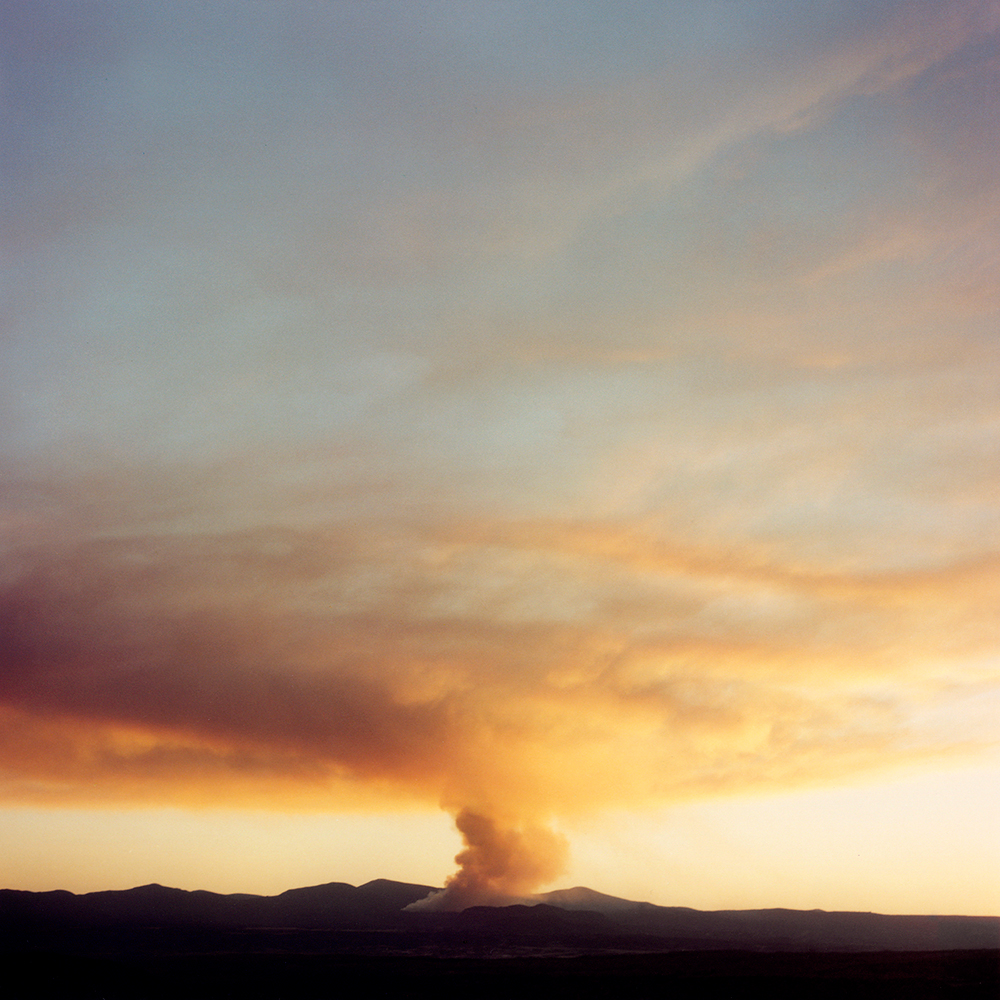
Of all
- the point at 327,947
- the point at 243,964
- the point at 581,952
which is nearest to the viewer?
the point at 243,964

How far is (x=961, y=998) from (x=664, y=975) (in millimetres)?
33008

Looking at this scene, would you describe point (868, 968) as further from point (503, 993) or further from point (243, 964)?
point (243, 964)

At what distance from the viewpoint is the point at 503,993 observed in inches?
4026

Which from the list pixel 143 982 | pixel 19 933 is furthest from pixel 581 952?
pixel 19 933

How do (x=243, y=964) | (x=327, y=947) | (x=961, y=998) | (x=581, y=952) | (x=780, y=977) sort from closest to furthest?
(x=961, y=998), (x=780, y=977), (x=243, y=964), (x=581, y=952), (x=327, y=947)

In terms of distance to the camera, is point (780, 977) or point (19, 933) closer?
point (780, 977)

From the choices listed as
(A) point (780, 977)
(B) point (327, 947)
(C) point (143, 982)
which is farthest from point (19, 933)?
(A) point (780, 977)

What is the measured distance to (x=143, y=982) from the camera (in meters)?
102

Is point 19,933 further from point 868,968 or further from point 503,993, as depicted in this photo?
point 868,968

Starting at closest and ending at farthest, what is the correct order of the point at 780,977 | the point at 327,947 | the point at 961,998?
the point at 961,998 → the point at 780,977 → the point at 327,947

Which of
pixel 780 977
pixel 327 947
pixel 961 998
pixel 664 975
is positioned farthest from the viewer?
pixel 327 947

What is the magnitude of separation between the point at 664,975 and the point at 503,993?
1858 cm

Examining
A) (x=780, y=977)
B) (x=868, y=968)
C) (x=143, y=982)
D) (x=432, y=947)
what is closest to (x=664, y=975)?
(x=780, y=977)

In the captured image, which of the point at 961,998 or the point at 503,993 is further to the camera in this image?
the point at 503,993
